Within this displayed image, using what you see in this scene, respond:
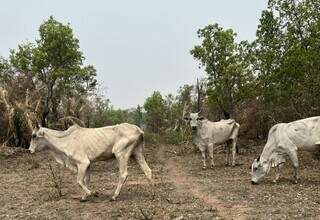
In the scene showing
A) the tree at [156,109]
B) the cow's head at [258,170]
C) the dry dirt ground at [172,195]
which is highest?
the tree at [156,109]

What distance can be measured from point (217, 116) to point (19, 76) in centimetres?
1450

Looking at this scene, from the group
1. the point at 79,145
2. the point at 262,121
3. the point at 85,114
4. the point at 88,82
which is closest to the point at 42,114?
the point at 85,114

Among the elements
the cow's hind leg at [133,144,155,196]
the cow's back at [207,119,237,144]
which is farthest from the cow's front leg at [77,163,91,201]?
the cow's back at [207,119,237,144]

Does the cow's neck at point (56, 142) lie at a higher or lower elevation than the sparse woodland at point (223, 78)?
lower

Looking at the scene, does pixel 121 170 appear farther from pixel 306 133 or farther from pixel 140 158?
pixel 306 133

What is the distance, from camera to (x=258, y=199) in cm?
→ 1230

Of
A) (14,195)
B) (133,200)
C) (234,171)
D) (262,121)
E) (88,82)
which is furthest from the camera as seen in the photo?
(88,82)

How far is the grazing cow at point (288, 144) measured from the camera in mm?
15102

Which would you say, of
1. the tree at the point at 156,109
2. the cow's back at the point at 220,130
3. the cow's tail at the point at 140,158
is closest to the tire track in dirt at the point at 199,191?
the cow's tail at the point at 140,158

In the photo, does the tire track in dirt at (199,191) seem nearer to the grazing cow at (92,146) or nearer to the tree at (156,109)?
the grazing cow at (92,146)

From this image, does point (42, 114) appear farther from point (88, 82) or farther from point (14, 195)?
point (14, 195)

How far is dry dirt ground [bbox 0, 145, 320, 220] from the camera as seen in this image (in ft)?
36.1

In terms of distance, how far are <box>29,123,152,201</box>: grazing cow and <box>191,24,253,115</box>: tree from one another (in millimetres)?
13309

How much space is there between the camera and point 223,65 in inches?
1022
